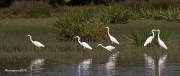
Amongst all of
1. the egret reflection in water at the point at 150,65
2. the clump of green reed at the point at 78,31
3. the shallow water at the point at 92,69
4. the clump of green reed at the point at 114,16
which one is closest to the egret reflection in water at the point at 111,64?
the shallow water at the point at 92,69

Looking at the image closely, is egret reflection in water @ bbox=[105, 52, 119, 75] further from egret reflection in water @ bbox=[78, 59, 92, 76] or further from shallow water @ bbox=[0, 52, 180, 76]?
egret reflection in water @ bbox=[78, 59, 92, 76]

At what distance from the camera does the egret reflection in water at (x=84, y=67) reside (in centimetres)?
1678

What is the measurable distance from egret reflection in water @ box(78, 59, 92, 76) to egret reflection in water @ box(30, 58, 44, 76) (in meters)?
1.12

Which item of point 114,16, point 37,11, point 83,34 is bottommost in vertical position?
point 83,34

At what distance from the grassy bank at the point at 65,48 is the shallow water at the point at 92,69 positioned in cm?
56

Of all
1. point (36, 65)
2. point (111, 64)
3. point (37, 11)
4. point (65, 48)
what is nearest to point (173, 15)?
point (37, 11)

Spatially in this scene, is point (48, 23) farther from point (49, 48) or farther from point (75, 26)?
point (49, 48)

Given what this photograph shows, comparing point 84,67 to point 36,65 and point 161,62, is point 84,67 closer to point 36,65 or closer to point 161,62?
point 36,65

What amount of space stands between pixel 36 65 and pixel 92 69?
1.91 meters

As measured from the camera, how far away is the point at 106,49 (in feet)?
73.2

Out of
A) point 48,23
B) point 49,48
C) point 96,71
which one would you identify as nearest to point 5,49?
point 49,48

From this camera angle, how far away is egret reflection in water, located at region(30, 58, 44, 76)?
1751cm

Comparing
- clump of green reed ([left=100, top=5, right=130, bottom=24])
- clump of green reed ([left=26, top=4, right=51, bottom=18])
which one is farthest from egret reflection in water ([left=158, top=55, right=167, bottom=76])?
clump of green reed ([left=26, top=4, right=51, bottom=18])

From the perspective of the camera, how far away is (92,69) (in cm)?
1756
